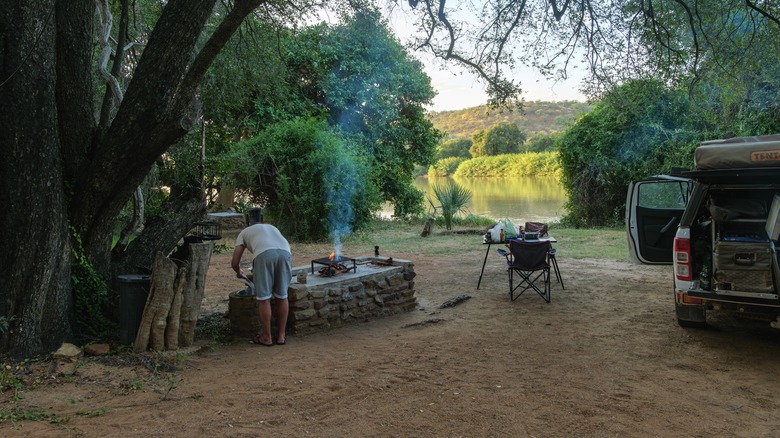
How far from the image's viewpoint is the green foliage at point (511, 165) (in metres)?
35.8

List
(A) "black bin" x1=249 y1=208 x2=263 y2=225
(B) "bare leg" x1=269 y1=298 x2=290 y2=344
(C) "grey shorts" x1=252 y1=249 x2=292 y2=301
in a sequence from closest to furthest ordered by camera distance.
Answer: (C) "grey shorts" x1=252 y1=249 x2=292 y2=301 → (B) "bare leg" x1=269 y1=298 x2=290 y2=344 → (A) "black bin" x1=249 y1=208 x2=263 y2=225

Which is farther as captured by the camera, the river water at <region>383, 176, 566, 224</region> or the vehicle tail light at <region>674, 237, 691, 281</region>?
the river water at <region>383, 176, 566, 224</region>

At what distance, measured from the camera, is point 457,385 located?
13.8 ft

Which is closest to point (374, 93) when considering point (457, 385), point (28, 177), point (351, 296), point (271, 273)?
point (351, 296)

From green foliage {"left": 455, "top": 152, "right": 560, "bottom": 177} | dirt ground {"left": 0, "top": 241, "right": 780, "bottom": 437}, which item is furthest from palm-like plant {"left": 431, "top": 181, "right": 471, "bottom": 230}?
green foliage {"left": 455, "top": 152, "right": 560, "bottom": 177}

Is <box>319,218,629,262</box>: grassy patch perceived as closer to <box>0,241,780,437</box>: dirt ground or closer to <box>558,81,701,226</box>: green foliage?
<box>558,81,701,226</box>: green foliage

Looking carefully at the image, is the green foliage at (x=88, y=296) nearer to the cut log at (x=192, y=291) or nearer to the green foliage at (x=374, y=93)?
the cut log at (x=192, y=291)

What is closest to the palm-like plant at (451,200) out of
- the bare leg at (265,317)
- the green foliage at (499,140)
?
the bare leg at (265,317)

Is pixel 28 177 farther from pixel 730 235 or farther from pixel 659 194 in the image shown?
pixel 659 194

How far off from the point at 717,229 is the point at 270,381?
4.68 m

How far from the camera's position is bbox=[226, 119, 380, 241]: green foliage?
13.2 meters

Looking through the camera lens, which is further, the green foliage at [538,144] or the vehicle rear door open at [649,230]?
the green foliage at [538,144]

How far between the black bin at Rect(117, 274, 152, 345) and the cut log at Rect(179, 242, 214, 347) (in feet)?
1.14

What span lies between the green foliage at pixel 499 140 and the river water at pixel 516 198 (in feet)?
12.4
